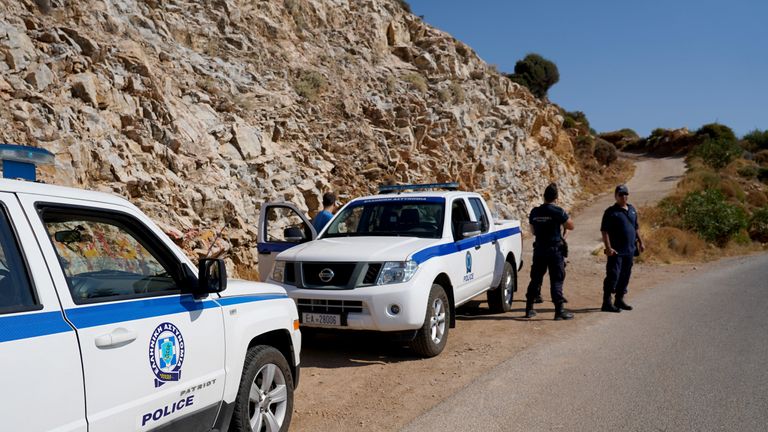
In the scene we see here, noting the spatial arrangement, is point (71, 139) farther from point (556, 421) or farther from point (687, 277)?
point (687, 277)

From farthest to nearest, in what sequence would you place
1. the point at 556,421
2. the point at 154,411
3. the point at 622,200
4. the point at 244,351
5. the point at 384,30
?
the point at 384,30 → the point at 622,200 → the point at 556,421 → the point at 244,351 → the point at 154,411

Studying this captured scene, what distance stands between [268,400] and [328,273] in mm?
2497

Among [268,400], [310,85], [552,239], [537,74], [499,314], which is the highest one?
[537,74]

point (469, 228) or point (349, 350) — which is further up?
point (469, 228)

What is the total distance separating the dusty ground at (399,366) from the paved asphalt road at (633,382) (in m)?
0.23

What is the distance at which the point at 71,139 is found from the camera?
393 inches

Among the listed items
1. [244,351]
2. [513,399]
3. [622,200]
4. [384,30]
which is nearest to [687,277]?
[622,200]

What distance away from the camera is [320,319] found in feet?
21.5

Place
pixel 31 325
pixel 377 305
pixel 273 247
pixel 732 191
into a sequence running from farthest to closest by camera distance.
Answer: pixel 732 191, pixel 273 247, pixel 377 305, pixel 31 325

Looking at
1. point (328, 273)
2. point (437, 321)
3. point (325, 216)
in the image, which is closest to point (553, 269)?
point (437, 321)

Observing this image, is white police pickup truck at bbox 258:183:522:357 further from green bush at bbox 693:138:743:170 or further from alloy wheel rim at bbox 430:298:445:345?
green bush at bbox 693:138:743:170

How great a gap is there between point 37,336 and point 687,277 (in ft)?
45.5

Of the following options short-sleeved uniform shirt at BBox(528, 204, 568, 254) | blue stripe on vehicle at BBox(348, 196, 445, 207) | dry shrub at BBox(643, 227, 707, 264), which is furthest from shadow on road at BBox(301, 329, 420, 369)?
dry shrub at BBox(643, 227, 707, 264)

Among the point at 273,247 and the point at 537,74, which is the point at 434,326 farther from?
the point at 537,74
